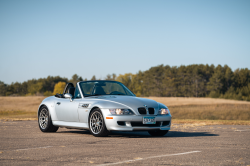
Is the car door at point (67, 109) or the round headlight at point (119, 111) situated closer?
the round headlight at point (119, 111)

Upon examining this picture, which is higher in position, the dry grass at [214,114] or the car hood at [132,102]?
the car hood at [132,102]

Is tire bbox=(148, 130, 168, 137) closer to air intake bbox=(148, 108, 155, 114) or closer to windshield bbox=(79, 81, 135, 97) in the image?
air intake bbox=(148, 108, 155, 114)

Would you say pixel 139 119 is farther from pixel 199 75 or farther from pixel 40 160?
pixel 199 75

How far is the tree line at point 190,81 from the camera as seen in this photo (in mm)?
115188

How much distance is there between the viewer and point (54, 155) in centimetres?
557

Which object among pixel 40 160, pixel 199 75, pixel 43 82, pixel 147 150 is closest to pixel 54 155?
pixel 40 160

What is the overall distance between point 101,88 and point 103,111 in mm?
1657

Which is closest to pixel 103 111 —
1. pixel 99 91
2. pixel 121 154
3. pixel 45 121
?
pixel 99 91

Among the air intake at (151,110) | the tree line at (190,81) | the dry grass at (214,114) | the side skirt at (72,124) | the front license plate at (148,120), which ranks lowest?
the dry grass at (214,114)

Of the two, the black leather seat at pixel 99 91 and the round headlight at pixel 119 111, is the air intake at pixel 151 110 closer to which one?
the round headlight at pixel 119 111

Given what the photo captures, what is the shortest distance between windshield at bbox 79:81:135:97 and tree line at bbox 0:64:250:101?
308 feet

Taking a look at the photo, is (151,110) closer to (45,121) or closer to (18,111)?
(45,121)

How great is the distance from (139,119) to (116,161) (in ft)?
11.1

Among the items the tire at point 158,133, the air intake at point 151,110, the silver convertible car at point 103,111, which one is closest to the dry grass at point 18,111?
the silver convertible car at point 103,111
